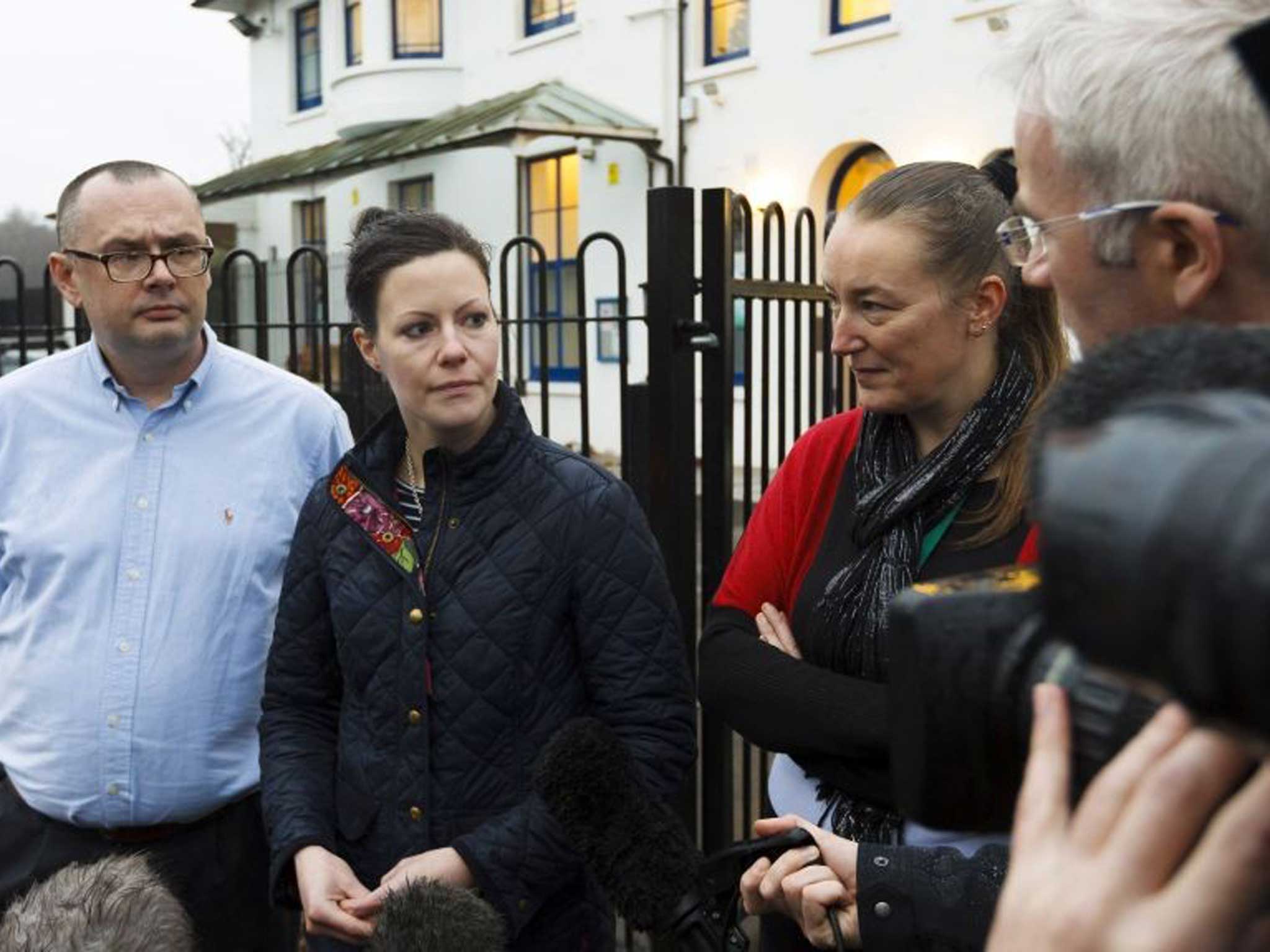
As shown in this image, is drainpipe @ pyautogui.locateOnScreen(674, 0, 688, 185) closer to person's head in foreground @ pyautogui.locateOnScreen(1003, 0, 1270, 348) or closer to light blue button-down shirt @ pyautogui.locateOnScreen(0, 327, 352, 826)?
light blue button-down shirt @ pyautogui.locateOnScreen(0, 327, 352, 826)

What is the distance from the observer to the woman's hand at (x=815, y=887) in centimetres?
175

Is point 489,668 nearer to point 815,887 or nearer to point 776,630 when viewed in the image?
point 776,630

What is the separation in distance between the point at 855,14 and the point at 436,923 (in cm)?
1316

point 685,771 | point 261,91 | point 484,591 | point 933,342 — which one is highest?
point 261,91

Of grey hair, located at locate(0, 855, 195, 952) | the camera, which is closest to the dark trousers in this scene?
grey hair, located at locate(0, 855, 195, 952)

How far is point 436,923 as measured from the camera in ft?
5.35

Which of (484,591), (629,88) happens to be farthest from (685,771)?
(629,88)

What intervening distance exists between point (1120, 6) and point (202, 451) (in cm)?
232

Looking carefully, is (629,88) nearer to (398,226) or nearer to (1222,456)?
(398,226)

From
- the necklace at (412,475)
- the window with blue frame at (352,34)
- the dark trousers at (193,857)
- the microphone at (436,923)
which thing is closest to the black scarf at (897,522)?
the microphone at (436,923)

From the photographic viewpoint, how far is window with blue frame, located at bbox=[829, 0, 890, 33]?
42.7 ft

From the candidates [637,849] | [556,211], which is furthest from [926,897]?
[556,211]

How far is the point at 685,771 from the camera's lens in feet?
8.00

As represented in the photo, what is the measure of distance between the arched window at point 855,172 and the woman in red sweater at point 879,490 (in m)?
11.5
